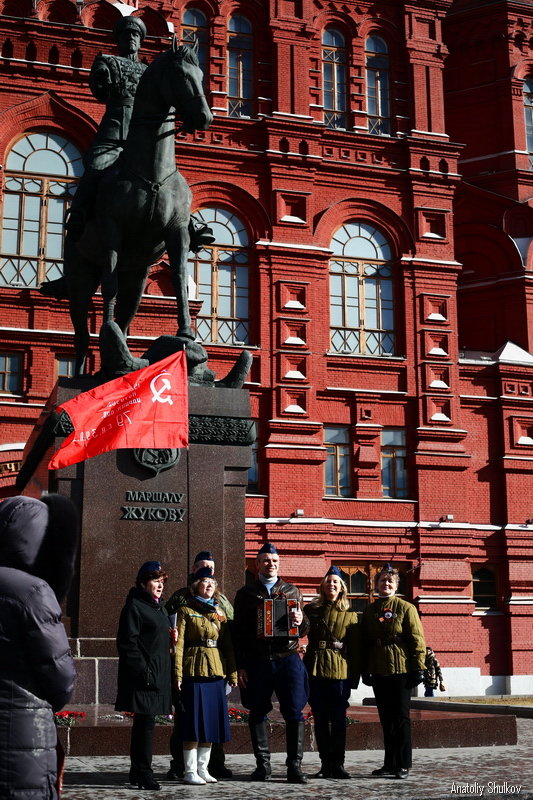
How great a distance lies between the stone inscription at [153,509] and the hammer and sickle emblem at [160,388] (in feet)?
2.57

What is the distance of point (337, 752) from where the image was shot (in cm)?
739

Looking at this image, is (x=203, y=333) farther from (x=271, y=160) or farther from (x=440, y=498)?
(x=440, y=498)

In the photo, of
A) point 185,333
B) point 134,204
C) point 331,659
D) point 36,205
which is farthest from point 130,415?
point 36,205

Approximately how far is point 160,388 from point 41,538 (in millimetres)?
5302

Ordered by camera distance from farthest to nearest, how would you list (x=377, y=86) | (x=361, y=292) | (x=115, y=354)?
(x=377, y=86)
(x=361, y=292)
(x=115, y=354)

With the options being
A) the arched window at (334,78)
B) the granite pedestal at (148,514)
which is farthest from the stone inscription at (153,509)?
the arched window at (334,78)

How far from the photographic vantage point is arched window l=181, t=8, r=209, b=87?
28047 millimetres

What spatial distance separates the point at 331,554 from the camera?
25875 mm

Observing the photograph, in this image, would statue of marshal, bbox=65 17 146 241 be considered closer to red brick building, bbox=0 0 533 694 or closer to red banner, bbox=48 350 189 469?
red banner, bbox=48 350 189 469

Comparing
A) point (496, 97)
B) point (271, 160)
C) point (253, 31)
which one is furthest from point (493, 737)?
point (496, 97)

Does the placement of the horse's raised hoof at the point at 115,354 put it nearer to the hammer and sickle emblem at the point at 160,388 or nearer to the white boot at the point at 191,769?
the hammer and sickle emblem at the point at 160,388

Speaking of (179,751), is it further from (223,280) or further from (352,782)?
(223,280)

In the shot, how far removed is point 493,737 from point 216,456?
3.33m

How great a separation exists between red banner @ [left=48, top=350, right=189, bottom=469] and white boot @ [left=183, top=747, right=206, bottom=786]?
2626 millimetres
